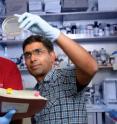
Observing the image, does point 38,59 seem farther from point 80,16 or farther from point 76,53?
point 80,16

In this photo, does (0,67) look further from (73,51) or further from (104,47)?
(104,47)

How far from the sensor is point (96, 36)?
2793mm

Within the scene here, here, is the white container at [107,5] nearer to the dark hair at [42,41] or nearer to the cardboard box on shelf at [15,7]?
the cardboard box on shelf at [15,7]

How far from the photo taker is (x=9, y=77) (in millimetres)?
1402

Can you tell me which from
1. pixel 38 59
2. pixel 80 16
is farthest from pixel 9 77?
pixel 80 16

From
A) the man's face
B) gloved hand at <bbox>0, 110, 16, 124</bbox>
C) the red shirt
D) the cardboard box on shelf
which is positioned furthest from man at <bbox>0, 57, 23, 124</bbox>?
the cardboard box on shelf

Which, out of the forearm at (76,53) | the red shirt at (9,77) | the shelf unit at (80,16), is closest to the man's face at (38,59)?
the red shirt at (9,77)

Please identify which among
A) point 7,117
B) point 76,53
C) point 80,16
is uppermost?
point 80,16

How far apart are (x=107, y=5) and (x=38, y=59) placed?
1.79 metres

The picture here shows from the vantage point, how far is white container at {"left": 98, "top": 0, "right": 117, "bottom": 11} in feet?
9.14

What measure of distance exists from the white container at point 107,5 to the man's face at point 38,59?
1.66 m

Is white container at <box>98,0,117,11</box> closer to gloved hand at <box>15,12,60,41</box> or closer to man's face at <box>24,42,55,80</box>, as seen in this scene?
man's face at <box>24,42,55,80</box>

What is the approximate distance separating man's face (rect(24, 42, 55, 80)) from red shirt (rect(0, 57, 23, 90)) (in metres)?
0.15

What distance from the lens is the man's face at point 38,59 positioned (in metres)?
1.24
